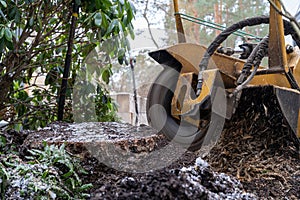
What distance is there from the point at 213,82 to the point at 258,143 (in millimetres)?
336

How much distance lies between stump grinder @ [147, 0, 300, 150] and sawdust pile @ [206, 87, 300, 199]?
0.03m

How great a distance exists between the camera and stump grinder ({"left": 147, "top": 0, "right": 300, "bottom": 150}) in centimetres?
140

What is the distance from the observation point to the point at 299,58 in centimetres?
161

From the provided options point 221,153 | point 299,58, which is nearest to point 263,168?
point 221,153

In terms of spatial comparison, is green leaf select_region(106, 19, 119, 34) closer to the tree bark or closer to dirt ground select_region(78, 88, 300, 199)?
the tree bark

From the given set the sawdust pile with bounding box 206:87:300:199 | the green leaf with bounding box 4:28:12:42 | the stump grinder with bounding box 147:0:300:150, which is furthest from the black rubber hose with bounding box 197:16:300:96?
the green leaf with bounding box 4:28:12:42

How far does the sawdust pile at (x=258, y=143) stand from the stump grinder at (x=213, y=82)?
0.03 m

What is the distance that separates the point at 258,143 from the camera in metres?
1.46

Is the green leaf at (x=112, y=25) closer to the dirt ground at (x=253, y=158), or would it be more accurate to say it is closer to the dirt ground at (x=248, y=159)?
the dirt ground at (x=248, y=159)

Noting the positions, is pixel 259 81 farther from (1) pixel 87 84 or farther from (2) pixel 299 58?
(1) pixel 87 84

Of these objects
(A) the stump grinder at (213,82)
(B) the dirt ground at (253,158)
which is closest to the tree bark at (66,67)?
(A) the stump grinder at (213,82)

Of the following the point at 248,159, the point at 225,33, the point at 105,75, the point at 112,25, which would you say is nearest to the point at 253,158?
the point at 248,159

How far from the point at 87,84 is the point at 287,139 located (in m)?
1.17

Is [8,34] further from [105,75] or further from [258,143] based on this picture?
[258,143]
